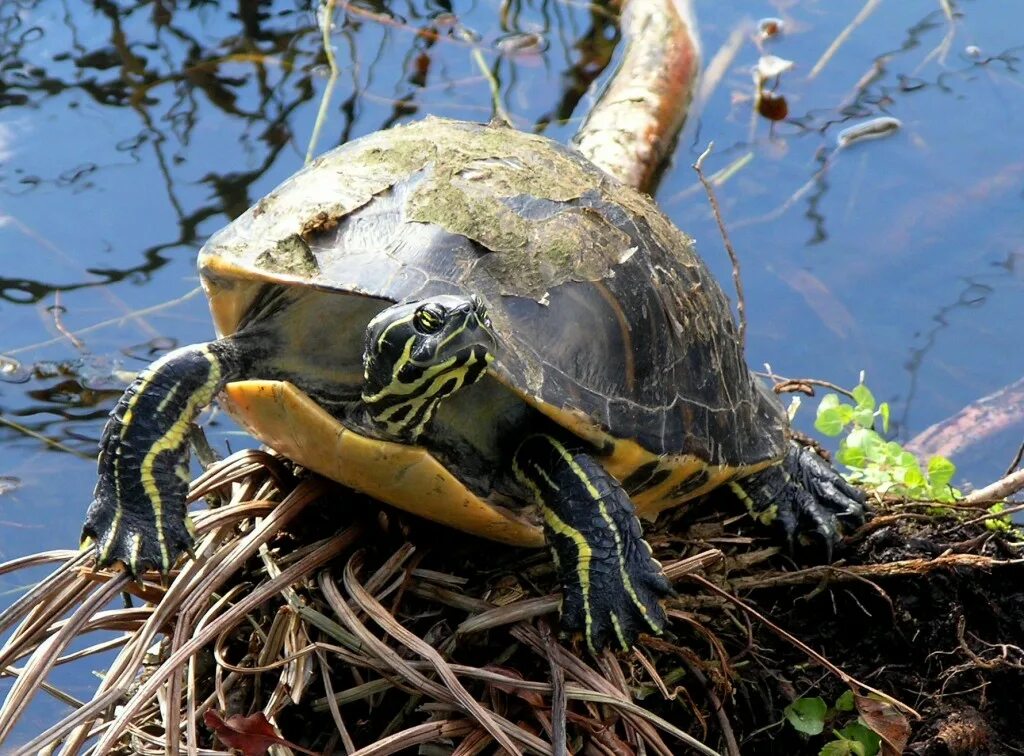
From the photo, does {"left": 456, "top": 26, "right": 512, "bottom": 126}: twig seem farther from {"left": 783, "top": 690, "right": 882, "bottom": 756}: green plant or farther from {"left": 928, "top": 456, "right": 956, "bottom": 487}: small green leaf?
{"left": 783, "top": 690, "right": 882, "bottom": 756}: green plant

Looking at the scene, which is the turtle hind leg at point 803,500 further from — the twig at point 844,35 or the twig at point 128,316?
the twig at point 844,35

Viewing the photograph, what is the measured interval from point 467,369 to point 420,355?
0.11 metres

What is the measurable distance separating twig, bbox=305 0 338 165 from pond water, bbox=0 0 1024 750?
0.13ft

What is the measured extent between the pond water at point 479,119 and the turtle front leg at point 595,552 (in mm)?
2387

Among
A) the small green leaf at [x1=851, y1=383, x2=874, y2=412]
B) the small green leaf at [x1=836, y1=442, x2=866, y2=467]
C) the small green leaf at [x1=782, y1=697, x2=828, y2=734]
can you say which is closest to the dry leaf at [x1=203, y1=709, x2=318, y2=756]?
the small green leaf at [x1=782, y1=697, x2=828, y2=734]

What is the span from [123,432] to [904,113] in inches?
195

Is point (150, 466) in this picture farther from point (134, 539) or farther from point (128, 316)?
point (128, 316)

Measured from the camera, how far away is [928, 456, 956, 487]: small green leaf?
2912 millimetres

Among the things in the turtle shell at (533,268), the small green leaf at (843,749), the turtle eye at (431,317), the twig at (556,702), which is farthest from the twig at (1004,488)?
the turtle eye at (431,317)

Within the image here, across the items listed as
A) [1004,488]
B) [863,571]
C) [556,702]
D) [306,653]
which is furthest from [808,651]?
[306,653]

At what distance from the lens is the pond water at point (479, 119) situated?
4.66 m

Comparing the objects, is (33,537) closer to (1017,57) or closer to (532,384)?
(532,384)

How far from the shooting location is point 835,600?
2.62 m

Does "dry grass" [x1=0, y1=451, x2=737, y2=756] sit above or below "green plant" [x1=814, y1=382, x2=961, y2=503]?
above
